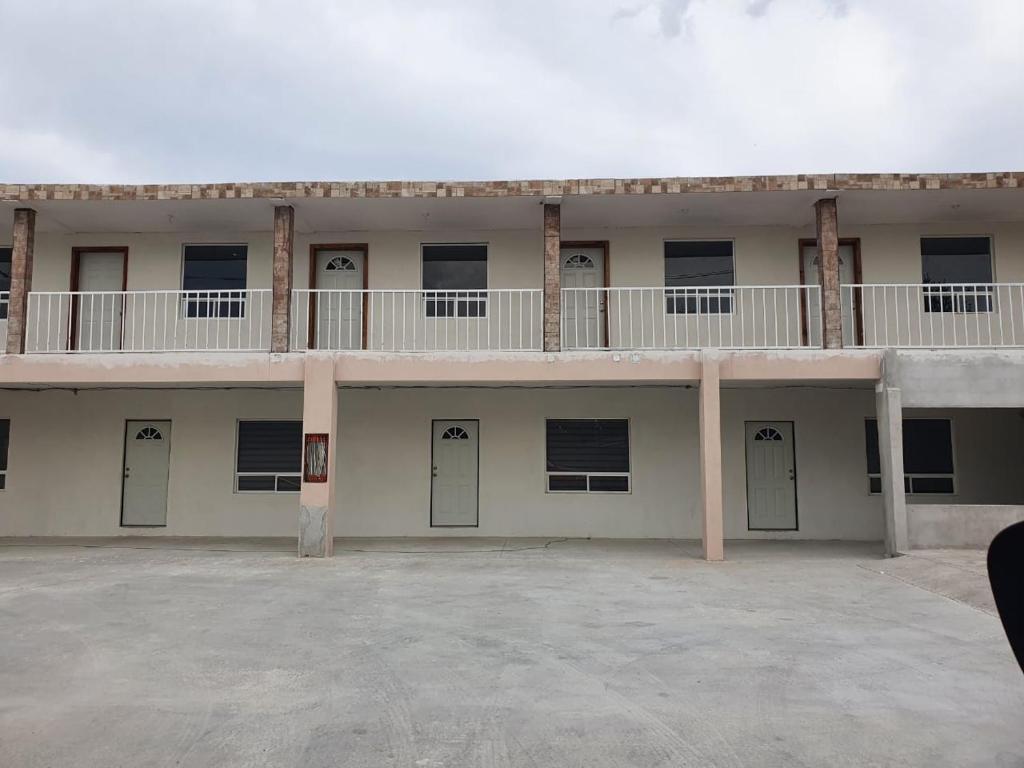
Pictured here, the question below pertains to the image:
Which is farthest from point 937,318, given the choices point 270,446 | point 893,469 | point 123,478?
point 123,478

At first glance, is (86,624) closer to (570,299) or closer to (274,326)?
(274,326)

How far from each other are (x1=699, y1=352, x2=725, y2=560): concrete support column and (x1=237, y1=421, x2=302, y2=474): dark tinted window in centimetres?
707

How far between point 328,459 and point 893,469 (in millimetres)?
8039

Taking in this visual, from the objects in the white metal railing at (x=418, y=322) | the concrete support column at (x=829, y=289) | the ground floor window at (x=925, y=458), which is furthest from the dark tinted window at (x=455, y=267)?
the ground floor window at (x=925, y=458)

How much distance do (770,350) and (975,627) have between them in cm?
Answer: 503

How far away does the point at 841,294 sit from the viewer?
1311cm

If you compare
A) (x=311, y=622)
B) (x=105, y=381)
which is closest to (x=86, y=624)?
(x=311, y=622)

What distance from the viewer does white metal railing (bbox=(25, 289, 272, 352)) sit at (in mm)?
13219

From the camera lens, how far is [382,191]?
1147 centimetres

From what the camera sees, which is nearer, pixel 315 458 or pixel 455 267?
pixel 315 458

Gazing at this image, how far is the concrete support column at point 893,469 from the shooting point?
10625 mm

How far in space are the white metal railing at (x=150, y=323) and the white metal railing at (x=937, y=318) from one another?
32.9 feet

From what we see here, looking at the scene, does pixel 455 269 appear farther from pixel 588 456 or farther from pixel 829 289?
pixel 829 289

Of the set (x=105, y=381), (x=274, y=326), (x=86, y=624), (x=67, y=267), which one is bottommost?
(x=86, y=624)
